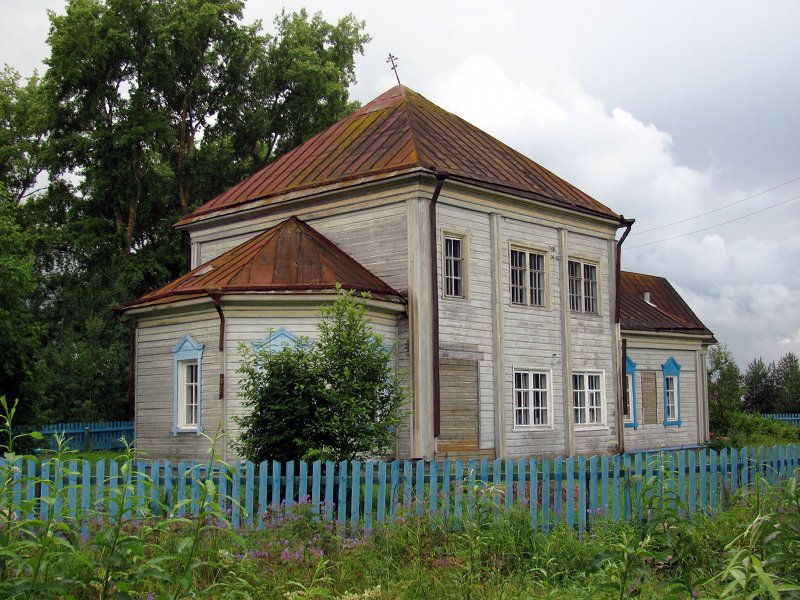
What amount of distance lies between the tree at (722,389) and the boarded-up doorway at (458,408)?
21.1 metres

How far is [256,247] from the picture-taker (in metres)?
17.9

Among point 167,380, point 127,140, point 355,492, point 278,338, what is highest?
point 127,140

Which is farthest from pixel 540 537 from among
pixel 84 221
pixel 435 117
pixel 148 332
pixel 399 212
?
pixel 84 221

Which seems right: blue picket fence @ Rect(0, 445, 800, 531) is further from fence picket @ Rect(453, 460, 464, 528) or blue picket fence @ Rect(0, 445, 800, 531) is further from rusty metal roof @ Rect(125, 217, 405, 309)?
Answer: rusty metal roof @ Rect(125, 217, 405, 309)

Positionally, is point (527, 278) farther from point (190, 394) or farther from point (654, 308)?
point (654, 308)

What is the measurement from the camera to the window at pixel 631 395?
2573cm


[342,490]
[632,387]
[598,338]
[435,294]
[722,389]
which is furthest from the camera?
[722,389]

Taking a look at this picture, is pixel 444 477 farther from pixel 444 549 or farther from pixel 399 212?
pixel 399 212

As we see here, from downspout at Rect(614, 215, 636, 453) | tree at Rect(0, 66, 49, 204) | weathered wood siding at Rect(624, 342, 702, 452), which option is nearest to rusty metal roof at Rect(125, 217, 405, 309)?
downspout at Rect(614, 215, 636, 453)

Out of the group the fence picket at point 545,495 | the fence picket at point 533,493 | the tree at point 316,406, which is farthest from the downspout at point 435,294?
the fence picket at point 533,493

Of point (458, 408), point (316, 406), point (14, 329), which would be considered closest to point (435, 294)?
point (458, 408)

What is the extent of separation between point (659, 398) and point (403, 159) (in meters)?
13.3

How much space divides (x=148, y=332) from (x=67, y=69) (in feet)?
62.5

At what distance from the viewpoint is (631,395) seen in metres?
25.9
